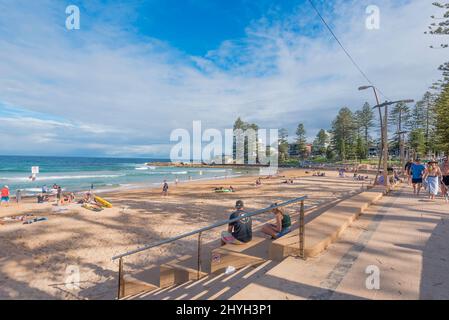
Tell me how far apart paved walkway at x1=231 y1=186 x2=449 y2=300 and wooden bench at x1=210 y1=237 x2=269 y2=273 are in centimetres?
74

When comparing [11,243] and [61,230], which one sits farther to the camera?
[61,230]

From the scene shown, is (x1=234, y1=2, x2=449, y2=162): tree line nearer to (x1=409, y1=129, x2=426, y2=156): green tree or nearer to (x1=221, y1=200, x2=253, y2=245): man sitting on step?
(x1=409, y1=129, x2=426, y2=156): green tree

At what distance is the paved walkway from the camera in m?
2.69

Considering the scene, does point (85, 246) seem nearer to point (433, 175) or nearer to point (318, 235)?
point (318, 235)

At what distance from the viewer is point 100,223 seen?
36.9 ft

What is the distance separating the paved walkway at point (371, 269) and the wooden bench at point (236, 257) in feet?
2.44

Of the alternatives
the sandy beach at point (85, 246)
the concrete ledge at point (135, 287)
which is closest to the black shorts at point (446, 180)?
the sandy beach at point (85, 246)

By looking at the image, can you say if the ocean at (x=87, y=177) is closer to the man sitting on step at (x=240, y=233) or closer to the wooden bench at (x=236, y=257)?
the man sitting on step at (x=240, y=233)

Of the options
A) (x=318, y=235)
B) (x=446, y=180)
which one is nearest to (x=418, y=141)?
(x=446, y=180)

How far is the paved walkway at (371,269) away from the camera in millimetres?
2688
